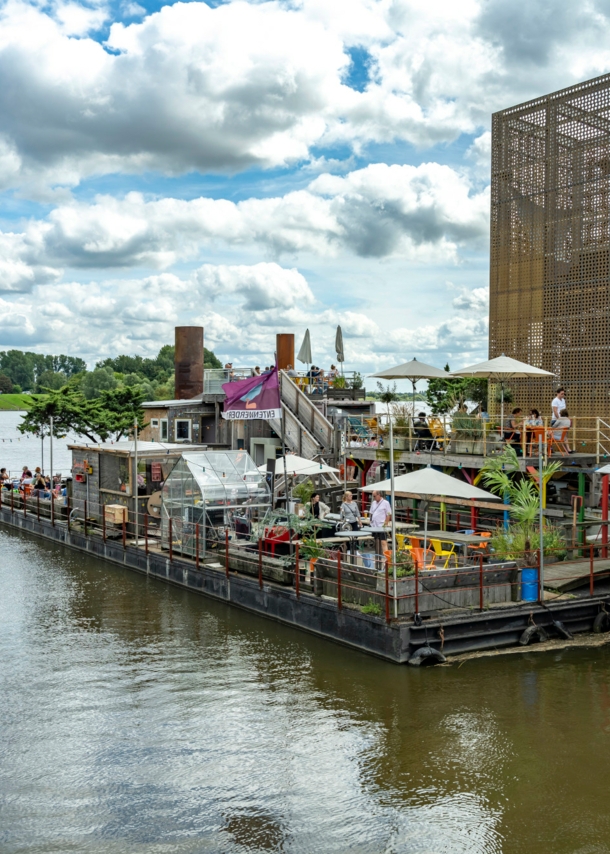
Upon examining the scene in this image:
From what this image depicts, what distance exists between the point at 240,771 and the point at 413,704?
3.66 m

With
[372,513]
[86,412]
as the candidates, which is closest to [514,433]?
[372,513]

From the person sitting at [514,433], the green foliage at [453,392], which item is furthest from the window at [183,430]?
the person sitting at [514,433]

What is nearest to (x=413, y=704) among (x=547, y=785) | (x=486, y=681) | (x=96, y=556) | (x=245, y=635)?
(x=486, y=681)

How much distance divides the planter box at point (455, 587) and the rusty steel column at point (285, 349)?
32.3m

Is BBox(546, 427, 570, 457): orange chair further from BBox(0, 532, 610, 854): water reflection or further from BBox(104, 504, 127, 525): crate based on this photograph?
BBox(104, 504, 127, 525): crate

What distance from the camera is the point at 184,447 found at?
31000 millimetres

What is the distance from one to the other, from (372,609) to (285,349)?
3374 cm

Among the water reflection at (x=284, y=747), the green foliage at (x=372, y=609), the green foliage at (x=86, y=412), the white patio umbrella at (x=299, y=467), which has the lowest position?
the water reflection at (x=284, y=747)

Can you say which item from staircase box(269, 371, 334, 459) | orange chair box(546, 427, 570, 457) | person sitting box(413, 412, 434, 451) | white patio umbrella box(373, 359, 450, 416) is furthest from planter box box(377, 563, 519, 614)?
staircase box(269, 371, 334, 459)

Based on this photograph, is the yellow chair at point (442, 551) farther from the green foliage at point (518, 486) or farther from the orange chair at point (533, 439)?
the orange chair at point (533, 439)

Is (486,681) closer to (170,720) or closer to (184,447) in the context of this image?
(170,720)

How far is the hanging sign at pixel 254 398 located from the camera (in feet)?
76.3

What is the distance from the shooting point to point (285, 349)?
49.3 metres

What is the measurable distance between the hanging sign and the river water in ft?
20.7
